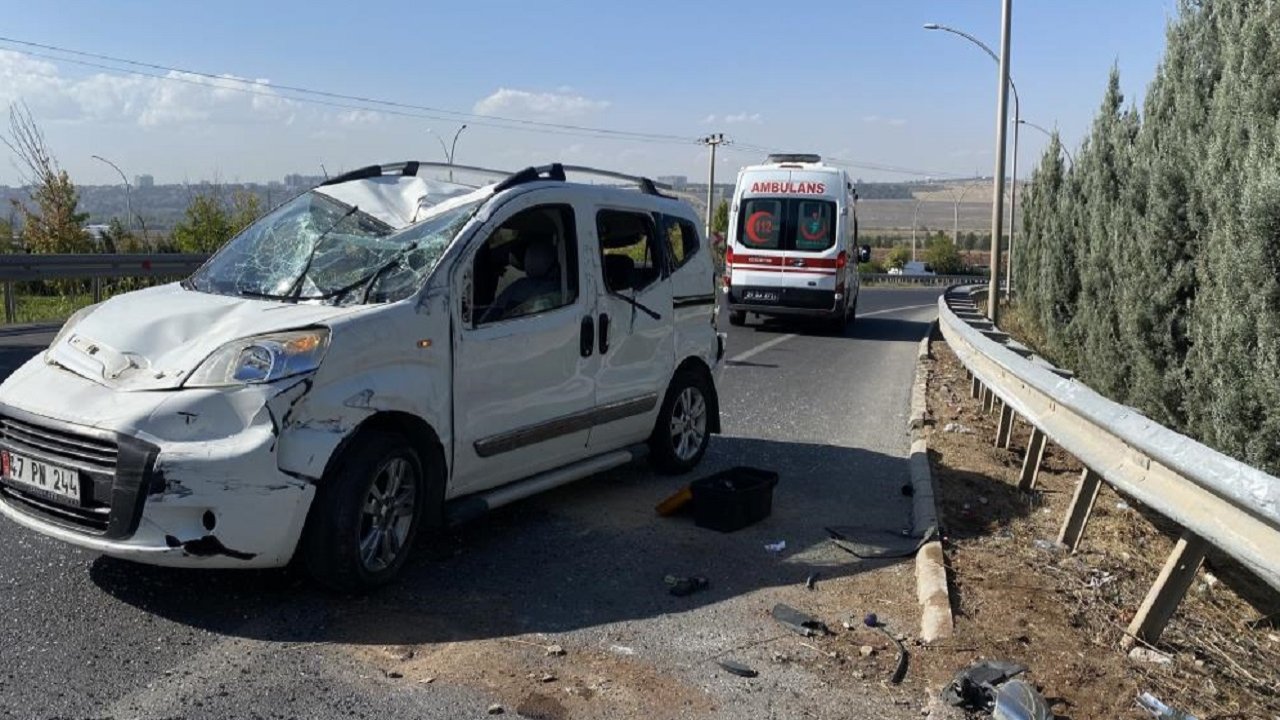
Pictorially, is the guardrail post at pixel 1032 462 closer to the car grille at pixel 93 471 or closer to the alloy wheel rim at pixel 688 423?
the alloy wheel rim at pixel 688 423

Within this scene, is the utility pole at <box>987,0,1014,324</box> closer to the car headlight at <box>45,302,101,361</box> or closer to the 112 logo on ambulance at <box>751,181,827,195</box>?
the 112 logo on ambulance at <box>751,181,827,195</box>

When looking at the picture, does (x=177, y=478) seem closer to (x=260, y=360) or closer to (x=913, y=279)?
(x=260, y=360)

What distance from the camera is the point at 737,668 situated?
449 centimetres

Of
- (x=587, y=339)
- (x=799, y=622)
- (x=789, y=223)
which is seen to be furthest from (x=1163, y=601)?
(x=789, y=223)

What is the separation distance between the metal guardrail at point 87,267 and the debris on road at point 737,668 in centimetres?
1715

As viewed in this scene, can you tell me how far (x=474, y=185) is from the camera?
6.38 m

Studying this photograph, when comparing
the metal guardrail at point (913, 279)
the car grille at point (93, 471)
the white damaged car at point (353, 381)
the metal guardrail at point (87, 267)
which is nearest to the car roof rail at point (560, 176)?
the white damaged car at point (353, 381)

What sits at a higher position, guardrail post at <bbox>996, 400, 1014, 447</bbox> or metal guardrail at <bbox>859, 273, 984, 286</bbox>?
guardrail post at <bbox>996, 400, 1014, 447</bbox>

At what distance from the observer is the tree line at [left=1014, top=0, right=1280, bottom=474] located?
23.8ft

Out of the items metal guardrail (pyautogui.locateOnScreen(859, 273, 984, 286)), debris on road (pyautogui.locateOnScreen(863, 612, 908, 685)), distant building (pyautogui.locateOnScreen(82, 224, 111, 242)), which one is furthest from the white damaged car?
metal guardrail (pyautogui.locateOnScreen(859, 273, 984, 286))

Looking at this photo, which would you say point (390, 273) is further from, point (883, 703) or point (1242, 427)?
point (1242, 427)

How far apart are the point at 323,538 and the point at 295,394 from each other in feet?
2.11

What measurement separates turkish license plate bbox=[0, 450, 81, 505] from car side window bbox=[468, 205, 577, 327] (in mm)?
1962

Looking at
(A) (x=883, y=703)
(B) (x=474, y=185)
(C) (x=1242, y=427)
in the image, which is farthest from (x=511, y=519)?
(C) (x=1242, y=427)
